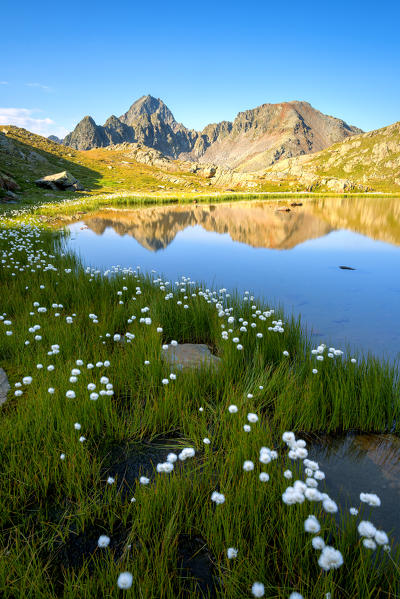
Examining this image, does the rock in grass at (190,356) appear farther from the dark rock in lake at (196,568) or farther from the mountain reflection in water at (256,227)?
the mountain reflection in water at (256,227)

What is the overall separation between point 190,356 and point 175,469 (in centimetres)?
272

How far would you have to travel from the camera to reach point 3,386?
5082 millimetres

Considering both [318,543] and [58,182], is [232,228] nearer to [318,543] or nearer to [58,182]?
[318,543]

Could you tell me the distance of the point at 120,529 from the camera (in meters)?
2.98

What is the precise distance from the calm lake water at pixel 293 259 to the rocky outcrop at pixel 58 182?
32.0 metres

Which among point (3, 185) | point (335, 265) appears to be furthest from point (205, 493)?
point (3, 185)

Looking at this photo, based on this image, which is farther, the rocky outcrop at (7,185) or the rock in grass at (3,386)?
the rocky outcrop at (7,185)

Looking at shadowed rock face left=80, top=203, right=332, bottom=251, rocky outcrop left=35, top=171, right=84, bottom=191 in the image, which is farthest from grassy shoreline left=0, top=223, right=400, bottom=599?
rocky outcrop left=35, top=171, right=84, bottom=191

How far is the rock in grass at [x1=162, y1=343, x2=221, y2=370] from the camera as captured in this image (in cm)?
562

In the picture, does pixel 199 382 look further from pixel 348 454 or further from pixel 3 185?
pixel 3 185

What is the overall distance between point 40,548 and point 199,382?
2.96 m

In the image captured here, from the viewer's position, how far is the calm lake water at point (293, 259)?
30.8 ft

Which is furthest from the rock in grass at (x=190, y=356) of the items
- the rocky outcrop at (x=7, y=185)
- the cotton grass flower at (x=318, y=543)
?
the rocky outcrop at (x=7, y=185)

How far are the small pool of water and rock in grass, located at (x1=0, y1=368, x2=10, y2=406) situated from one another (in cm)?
458
